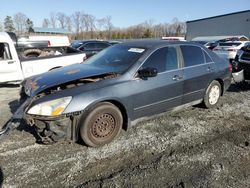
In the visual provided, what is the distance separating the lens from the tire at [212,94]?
551 cm

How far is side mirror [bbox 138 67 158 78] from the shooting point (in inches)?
160

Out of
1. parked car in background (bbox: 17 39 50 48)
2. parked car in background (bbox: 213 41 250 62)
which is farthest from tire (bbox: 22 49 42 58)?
parked car in background (bbox: 213 41 250 62)

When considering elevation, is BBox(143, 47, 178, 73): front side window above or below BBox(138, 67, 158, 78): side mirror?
above

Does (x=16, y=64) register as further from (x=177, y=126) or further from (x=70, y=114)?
(x=177, y=126)

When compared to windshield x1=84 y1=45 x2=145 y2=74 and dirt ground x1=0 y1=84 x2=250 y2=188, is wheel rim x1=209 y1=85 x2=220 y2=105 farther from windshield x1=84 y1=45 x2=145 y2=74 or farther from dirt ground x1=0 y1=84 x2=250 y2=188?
windshield x1=84 y1=45 x2=145 y2=74

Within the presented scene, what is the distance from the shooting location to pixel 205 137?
423 cm

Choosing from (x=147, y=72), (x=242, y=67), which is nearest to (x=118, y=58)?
(x=147, y=72)

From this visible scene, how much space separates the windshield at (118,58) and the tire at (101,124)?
27.8 inches

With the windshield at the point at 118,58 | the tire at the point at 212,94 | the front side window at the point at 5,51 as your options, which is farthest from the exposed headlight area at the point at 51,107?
the front side window at the point at 5,51

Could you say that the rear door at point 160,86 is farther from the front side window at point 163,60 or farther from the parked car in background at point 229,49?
the parked car in background at point 229,49

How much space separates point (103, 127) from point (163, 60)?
1696 mm

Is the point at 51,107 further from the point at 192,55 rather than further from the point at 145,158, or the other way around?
the point at 192,55

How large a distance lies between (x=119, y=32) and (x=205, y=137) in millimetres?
69984

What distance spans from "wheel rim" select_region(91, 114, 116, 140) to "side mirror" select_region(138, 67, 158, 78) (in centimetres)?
87
